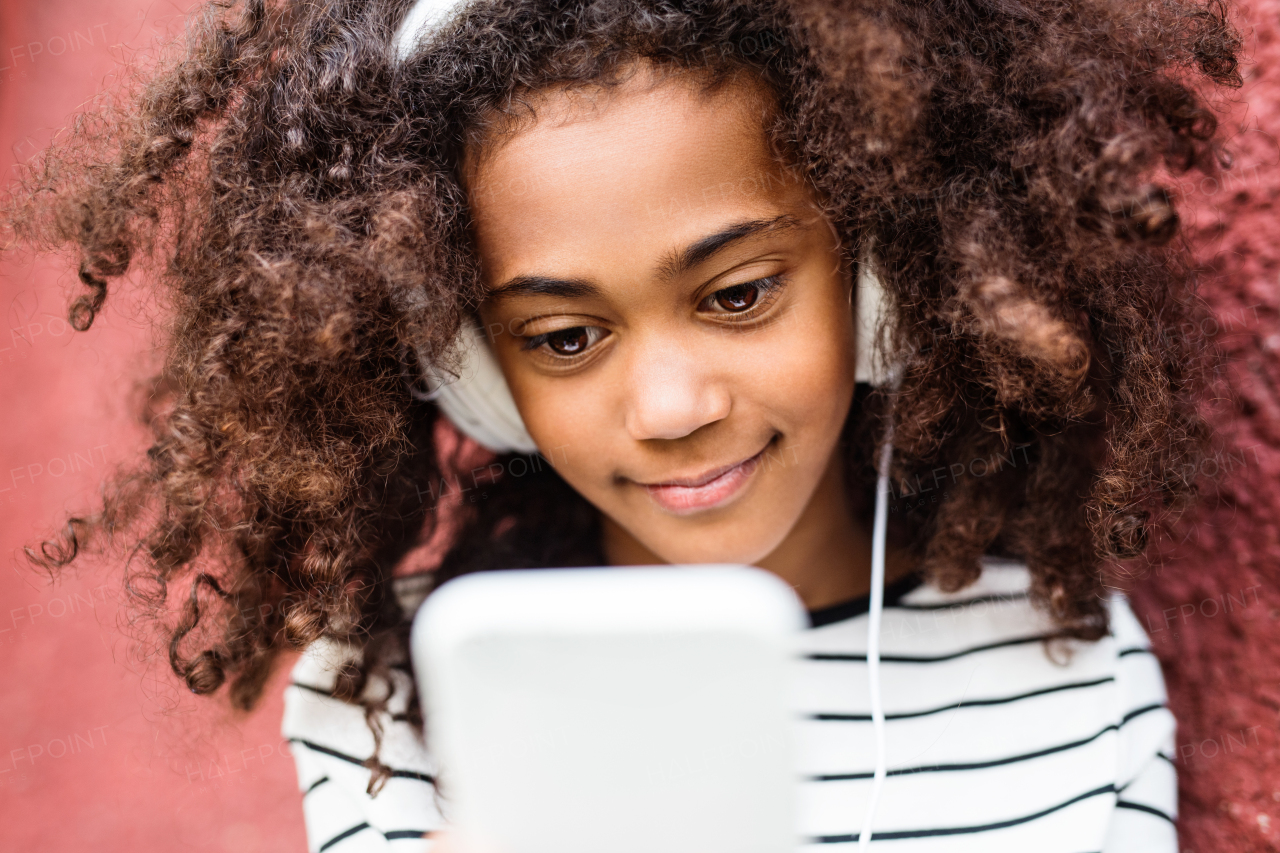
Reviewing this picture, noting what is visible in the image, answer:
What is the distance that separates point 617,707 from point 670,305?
291 mm

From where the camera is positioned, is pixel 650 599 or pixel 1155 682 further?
pixel 1155 682

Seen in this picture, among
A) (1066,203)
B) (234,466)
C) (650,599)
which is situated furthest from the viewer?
(234,466)

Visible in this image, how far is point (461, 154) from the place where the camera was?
77 centimetres

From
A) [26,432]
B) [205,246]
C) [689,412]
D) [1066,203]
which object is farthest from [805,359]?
[26,432]

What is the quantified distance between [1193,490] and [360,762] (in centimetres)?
80

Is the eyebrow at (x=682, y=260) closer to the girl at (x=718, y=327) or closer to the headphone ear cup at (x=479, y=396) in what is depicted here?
the girl at (x=718, y=327)

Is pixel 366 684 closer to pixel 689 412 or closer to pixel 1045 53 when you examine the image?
pixel 689 412

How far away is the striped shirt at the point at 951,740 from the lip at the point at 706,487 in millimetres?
211

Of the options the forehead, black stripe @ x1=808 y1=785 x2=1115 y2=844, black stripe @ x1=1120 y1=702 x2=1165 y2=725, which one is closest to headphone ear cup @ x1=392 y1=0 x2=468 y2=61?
the forehead

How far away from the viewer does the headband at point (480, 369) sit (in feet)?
2.47

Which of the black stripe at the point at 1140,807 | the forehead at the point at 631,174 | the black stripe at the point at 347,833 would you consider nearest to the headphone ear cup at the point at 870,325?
the forehead at the point at 631,174

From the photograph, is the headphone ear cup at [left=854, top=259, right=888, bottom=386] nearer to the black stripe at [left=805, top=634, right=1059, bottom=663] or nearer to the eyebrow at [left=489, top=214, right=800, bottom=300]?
the eyebrow at [left=489, top=214, right=800, bottom=300]

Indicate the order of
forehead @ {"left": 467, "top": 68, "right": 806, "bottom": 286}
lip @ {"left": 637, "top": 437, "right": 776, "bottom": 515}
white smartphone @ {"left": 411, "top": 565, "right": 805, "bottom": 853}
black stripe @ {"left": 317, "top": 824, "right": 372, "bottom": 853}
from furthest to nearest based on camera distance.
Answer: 1. black stripe @ {"left": 317, "top": 824, "right": 372, "bottom": 853}
2. lip @ {"left": 637, "top": 437, "right": 776, "bottom": 515}
3. forehead @ {"left": 467, "top": 68, "right": 806, "bottom": 286}
4. white smartphone @ {"left": 411, "top": 565, "right": 805, "bottom": 853}

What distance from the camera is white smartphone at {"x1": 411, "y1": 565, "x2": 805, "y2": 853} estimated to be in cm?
59
